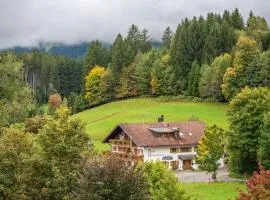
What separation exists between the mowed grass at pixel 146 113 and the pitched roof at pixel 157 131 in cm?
1193

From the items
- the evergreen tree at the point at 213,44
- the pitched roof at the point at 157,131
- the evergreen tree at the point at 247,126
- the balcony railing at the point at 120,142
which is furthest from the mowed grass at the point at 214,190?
the evergreen tree at the point at 213,44

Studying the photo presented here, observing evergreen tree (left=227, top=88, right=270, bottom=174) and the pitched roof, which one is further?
the pitched roof

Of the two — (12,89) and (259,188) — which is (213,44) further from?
(259,188)

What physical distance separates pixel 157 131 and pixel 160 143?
1.70 metres

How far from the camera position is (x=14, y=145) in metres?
33.2

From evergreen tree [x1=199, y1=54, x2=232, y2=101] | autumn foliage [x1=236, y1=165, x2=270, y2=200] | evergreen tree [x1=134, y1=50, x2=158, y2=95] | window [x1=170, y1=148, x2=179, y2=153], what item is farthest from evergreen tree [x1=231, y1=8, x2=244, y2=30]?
autumn foliage [x1=236, y1=165, x2=270, y2=200]

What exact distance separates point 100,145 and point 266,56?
38.3 meters

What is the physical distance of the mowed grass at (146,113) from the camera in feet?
324

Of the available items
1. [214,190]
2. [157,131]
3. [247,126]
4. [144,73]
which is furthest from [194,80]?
[214,190]

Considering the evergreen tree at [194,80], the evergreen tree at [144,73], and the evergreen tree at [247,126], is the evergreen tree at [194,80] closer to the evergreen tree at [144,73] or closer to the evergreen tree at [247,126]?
the evergreen tree at [144,73]

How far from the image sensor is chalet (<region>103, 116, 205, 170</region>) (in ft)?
247

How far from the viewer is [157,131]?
7625 cm

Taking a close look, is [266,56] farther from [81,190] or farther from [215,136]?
[81,190]

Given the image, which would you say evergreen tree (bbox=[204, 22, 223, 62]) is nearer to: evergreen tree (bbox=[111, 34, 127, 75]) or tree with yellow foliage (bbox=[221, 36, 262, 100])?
tree with yellow foliage (bbox=[221, 36, 262, 100])
